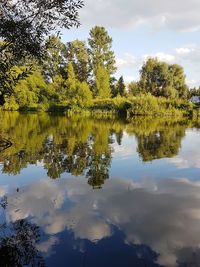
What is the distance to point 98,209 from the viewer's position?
1152 cm

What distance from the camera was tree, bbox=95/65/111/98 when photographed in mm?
79812

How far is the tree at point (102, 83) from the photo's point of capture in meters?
79.8

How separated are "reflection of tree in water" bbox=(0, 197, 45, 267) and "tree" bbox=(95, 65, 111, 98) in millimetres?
70504

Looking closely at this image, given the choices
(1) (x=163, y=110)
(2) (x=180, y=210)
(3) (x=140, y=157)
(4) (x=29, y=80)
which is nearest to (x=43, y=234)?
(2) (x=180, y=210)

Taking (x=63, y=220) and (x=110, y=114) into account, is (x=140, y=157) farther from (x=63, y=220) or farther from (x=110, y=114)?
(x=110, y=114)

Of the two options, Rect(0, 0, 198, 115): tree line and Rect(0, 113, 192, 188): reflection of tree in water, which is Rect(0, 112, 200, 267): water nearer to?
Rect(0, 113, 192, 188): reflection of tree in water

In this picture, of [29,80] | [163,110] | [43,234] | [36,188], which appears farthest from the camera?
[29,80]

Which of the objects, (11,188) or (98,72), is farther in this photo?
(98,72)

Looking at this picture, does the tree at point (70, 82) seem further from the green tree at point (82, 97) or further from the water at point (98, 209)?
the water at point (98, 209)

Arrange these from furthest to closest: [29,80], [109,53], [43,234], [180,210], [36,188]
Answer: [109,53]
[29,80]
[36,188]
[180,210]
[43,234]

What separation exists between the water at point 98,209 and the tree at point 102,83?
58.1 m

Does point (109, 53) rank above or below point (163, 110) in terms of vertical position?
above

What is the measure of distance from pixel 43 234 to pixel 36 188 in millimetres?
5036

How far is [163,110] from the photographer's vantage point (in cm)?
7106
